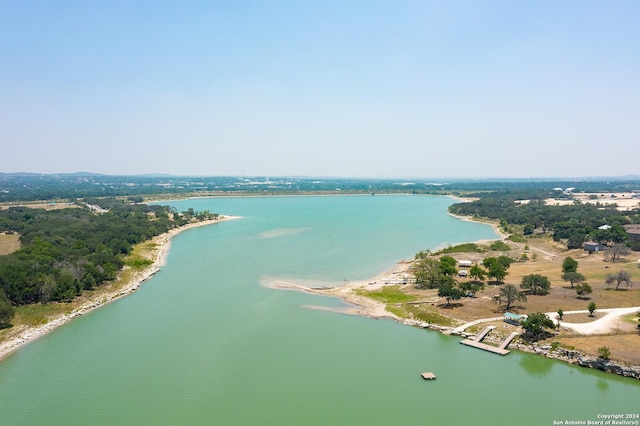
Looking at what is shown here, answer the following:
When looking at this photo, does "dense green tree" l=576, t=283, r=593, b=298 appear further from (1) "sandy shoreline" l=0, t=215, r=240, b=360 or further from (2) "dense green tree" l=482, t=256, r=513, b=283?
(1) "sandy shoreline" l=0, t=215, r=240, b=360

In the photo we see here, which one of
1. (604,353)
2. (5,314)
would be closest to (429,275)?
(604,353)

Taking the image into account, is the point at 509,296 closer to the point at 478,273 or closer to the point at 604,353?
the point at 478,273

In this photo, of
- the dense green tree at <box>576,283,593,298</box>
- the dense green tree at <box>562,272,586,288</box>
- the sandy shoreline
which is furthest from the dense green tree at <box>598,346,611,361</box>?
the sandy shoreline

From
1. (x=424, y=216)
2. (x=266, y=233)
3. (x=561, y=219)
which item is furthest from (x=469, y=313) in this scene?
(x=424, y=216)

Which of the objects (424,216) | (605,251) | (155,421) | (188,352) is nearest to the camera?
(155,421)

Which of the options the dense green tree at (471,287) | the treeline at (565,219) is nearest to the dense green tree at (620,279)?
the dense green tree at (471,287)

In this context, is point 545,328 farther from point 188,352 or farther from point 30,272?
point 30,272
